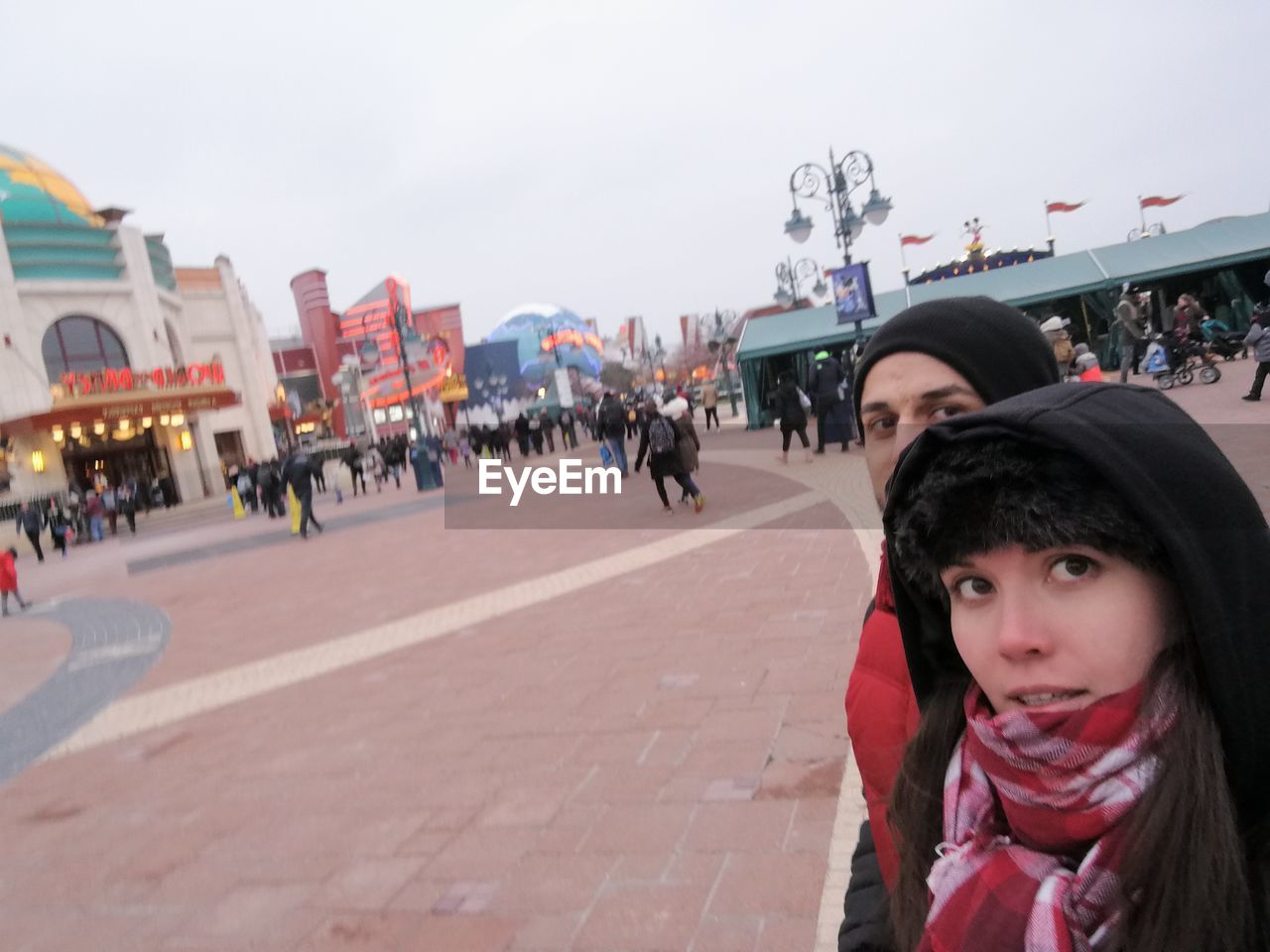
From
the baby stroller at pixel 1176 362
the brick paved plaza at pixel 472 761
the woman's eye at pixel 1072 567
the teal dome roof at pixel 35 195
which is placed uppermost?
the teal dome roof at pixel 35 195

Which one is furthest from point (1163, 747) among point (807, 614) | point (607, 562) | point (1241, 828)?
point (607, 562)

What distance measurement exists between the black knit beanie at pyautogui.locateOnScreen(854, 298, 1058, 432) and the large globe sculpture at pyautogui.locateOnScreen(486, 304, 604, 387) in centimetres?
6125

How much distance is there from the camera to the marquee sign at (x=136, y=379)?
31172 mm

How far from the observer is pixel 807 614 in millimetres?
5844

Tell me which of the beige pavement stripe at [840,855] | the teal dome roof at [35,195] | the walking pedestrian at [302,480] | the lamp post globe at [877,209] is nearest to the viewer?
the beige pavement stripe at [840,855]

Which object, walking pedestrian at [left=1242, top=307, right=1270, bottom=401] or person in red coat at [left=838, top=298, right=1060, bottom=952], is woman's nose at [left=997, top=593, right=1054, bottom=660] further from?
walking pedestrian at [left=1242, top=307, right=1270, bottom=401]

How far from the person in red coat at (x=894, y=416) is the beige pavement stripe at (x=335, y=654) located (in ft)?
18.2

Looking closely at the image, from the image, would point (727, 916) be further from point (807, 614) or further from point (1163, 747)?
point (807, 614)

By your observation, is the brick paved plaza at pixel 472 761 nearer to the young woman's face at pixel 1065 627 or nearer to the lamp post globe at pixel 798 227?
the young woman's face at pixel 1065 627

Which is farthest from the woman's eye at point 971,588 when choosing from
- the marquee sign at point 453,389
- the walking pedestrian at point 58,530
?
→ the marquee sign at point 453,389

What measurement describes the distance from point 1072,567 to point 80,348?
39.8 meters

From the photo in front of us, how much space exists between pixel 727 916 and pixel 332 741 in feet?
9.42

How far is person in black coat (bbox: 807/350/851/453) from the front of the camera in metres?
15.1

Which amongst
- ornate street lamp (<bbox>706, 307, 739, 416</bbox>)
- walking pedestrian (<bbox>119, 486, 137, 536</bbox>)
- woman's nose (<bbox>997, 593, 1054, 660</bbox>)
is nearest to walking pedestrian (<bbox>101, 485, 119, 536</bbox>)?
walking pedestrian (<bbox>119, 486, 137, 536</bbox>)
